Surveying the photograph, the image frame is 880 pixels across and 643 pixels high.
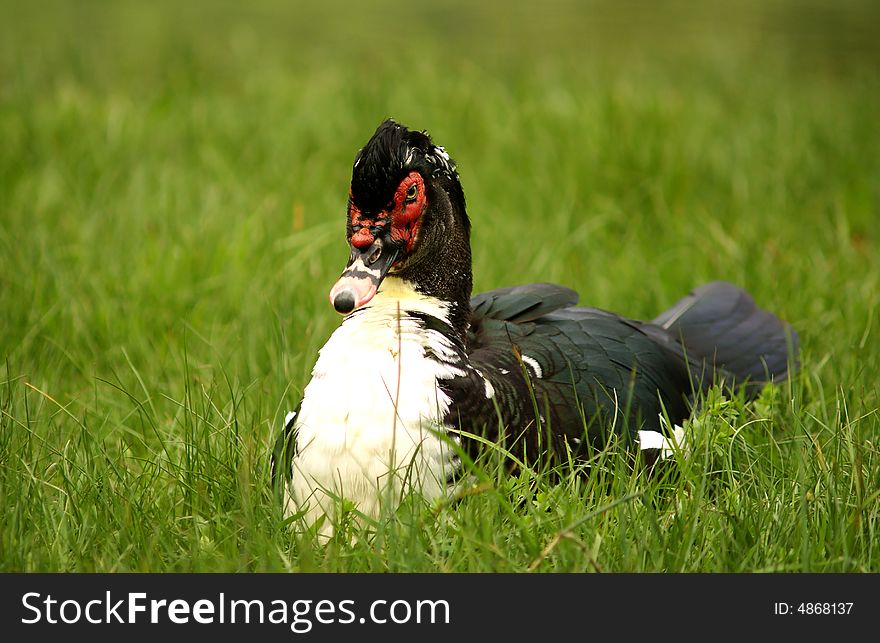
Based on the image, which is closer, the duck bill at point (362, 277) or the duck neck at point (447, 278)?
the duck bill at point (362, 277)

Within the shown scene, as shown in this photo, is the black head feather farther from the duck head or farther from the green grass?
the green grass

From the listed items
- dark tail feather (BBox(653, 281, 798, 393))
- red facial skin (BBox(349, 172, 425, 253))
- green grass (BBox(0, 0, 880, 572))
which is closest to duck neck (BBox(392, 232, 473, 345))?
red facial skin (BBox(349, 172, 425, 253))

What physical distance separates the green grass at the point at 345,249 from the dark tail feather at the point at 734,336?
0.44 feet

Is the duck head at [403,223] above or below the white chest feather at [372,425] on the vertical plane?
above

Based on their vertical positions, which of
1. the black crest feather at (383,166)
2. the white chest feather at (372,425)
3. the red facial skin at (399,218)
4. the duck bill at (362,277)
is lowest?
the white chest feather at (372,425)

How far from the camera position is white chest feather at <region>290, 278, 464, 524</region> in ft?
9.02

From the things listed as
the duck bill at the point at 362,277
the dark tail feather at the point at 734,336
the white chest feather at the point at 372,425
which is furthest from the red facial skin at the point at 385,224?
the dark tail feather at the point at 734,336

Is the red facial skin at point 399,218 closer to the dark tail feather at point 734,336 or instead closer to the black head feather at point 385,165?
the black head feather at point 385,165

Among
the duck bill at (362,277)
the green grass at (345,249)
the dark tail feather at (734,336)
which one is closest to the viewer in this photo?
the green grass at (345,249)

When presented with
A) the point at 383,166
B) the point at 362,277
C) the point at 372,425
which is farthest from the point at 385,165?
the point at 372,425

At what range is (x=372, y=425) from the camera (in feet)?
9.07

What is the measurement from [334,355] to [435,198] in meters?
0.53

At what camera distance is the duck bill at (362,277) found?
113 inches
